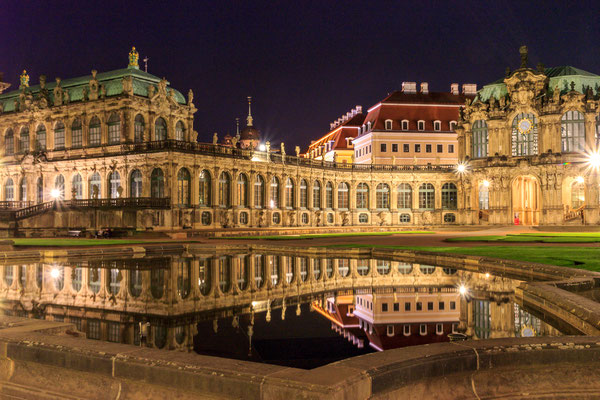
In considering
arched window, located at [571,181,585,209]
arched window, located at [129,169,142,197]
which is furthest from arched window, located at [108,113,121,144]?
arched window, located at [571,181,585,209]

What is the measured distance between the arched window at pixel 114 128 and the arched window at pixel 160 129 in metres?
4.53

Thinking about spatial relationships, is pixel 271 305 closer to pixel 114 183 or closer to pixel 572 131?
pixel 114 183

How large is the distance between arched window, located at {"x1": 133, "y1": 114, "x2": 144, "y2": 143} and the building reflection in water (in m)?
45.7

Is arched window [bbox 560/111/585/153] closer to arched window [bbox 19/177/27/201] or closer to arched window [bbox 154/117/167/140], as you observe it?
arched window [bbox 154/117/167/140]

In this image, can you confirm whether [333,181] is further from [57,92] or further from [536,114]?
[57,92]

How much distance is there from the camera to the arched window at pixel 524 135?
76125 millimetres

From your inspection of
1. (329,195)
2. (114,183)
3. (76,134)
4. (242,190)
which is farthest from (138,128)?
(329,195)

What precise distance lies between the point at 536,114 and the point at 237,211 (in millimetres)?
41759

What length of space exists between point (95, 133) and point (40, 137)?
10.6m

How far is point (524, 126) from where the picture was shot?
7656 centimetres

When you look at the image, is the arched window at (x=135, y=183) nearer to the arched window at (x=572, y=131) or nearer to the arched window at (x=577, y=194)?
the arched window at (x=572, y=131)

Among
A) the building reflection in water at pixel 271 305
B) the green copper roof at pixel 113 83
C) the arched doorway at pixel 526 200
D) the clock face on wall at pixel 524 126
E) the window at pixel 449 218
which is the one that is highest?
the green copper roof at pixel 113 83

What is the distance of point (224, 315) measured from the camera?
12.8 m

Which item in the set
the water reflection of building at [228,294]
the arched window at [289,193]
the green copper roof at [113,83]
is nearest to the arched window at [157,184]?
the green copper roof at [113,83]
